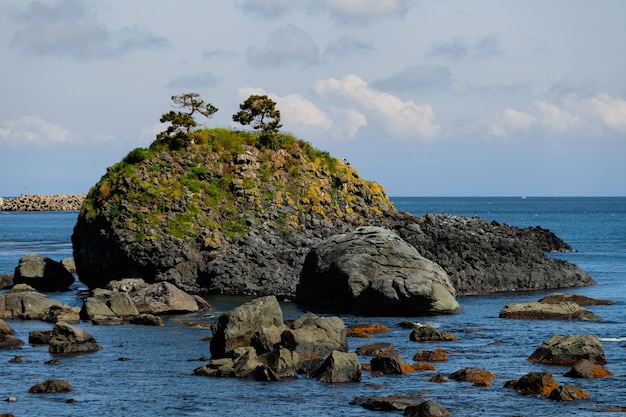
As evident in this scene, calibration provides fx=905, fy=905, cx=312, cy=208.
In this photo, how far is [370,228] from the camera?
2662 inches

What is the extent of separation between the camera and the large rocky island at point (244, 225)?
71.4 meters

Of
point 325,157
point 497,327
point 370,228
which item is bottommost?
point 497,327

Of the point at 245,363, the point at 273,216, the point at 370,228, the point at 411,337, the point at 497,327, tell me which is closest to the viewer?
the point at 245,363

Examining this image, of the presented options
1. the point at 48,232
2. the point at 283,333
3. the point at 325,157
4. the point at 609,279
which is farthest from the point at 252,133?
the point at 48,232

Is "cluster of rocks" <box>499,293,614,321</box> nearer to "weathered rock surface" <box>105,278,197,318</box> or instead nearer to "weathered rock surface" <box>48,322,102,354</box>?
"weathered rock surface" <box>105,278,197,318</box>

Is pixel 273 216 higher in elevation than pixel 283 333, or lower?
higher

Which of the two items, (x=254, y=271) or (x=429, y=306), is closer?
(x=429, y=306)

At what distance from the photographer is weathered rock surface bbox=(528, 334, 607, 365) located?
42.2 meters

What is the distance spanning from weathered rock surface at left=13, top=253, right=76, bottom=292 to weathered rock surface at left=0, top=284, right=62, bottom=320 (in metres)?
15.6

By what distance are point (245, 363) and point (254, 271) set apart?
104 feet

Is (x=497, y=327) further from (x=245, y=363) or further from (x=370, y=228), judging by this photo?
(x=245, y=363)

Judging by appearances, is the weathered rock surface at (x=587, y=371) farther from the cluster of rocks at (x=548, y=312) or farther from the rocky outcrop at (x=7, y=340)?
the rocky outcrop at (x=7, y=340)

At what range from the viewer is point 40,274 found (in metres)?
75.9

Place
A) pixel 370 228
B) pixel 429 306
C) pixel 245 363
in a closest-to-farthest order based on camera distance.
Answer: pixel 245 363 < pixel 429 306 < pixel 370 228
